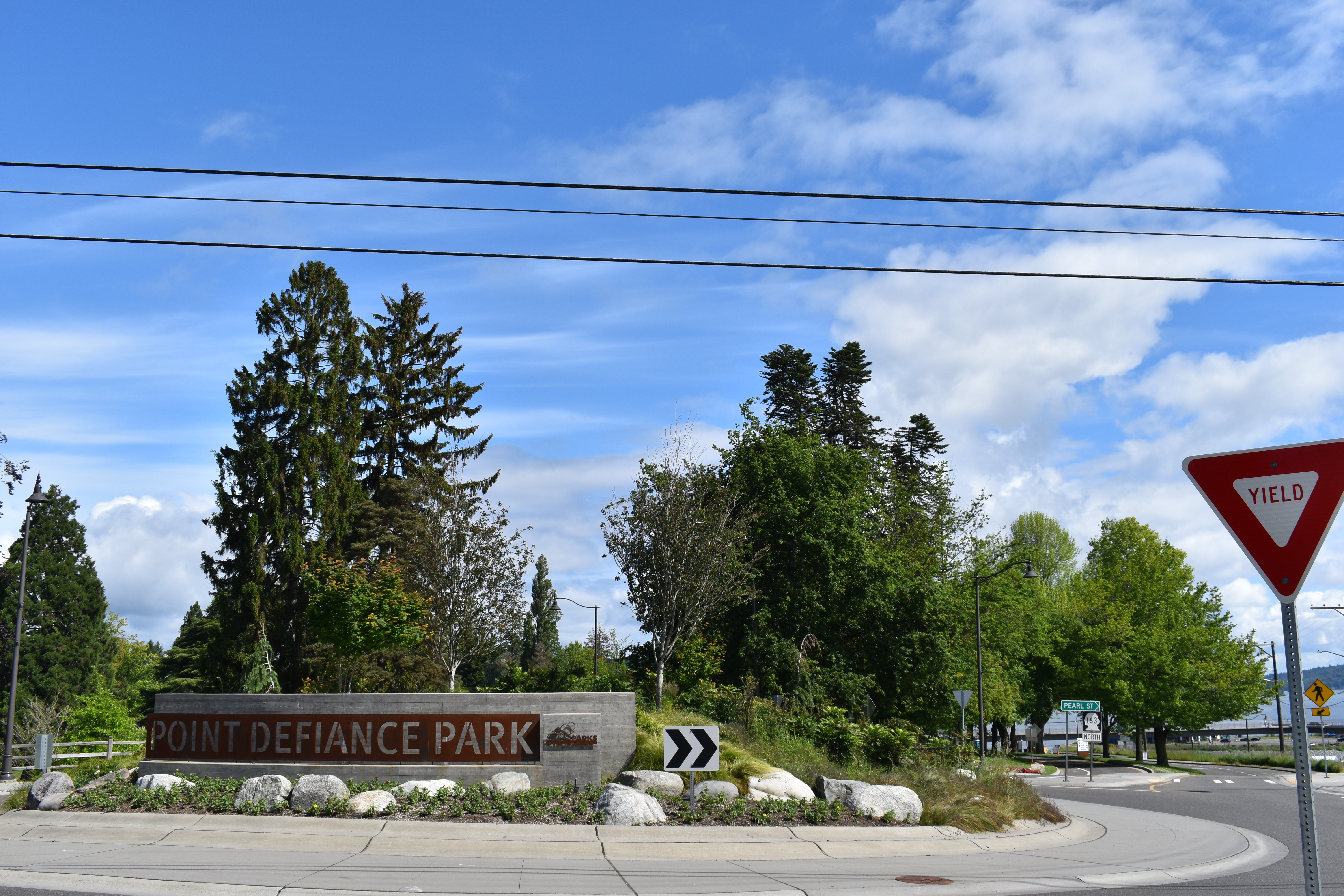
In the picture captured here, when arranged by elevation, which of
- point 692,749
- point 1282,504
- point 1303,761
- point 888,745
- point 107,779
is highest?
point 1282,504

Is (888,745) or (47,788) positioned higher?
(888,745)

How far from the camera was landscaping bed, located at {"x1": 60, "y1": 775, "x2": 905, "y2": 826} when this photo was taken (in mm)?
14578

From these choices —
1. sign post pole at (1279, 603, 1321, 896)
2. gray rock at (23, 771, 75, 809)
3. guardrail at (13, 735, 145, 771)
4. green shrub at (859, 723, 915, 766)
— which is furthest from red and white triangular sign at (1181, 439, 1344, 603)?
guardrail at (13, 735, 145, 771)

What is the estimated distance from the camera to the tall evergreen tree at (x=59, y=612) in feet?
165

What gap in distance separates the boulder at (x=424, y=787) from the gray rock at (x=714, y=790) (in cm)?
393

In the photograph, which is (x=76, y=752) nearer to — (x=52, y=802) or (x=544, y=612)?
(x=52, y=802)

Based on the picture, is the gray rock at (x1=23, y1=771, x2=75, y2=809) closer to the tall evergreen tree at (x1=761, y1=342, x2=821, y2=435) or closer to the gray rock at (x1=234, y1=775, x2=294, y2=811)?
the gray rock at (x1=234, y1=775, x2=294, y2=811)

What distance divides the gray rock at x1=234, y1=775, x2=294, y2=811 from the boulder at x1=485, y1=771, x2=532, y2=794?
320cm

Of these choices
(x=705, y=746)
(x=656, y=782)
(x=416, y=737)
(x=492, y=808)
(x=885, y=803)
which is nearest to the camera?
(x=705, y=746)

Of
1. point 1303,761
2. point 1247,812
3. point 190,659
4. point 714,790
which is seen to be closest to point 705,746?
point 714,790

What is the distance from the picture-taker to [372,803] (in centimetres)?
1471

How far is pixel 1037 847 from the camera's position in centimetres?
1488

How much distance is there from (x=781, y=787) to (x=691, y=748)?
2599mm

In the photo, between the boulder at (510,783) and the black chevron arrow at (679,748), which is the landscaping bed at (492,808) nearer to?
the boulder at (510,783)
